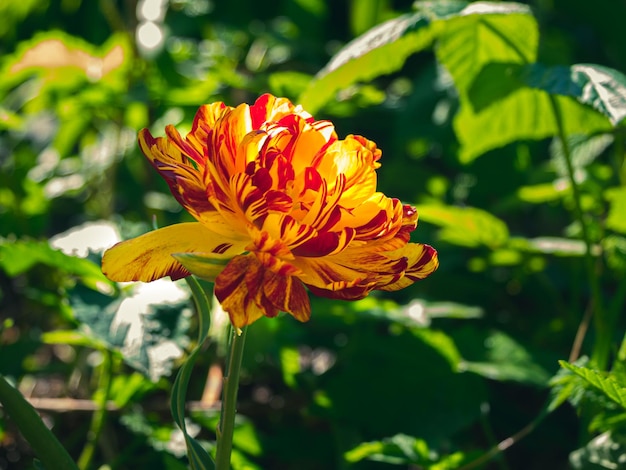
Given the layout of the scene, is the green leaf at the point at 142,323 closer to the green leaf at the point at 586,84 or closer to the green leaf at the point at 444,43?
the green leaf at the point at 444,43

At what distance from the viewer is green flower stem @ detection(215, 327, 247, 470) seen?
45 centimetres

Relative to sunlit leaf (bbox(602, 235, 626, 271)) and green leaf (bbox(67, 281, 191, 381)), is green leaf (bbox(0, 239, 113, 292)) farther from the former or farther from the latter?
sunlit leaf (bbox(602, 235, 626, 271))

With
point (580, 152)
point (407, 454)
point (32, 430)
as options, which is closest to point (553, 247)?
point (580, 152)

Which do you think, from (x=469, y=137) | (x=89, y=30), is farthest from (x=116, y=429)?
(x=89, y=30)

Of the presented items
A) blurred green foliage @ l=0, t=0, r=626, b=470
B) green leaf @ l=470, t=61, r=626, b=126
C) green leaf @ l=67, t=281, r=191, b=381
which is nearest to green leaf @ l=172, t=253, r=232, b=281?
blurred green foliage @ l=0, t=0, r=626, b=470

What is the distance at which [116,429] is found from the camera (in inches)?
38.5

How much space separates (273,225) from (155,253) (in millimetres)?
78

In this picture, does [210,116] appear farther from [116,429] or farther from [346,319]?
[116,429]

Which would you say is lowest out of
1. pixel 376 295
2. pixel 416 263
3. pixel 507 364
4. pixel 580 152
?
pixel 376 295

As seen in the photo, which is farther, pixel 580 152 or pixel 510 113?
pixel 580 152

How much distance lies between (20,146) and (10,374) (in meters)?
0.71

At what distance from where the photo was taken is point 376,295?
3.61ft

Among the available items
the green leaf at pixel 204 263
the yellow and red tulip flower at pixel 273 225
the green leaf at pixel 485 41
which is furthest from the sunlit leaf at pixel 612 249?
the green leaf at pixel 204 263

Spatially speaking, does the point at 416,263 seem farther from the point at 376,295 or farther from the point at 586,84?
the point at 376,295
